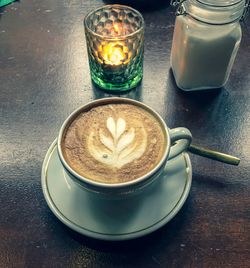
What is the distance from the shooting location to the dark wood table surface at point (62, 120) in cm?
49

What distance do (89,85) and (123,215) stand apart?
301 millimetres

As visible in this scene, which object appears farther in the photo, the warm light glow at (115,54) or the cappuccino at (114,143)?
the warm light glow at (115,54)

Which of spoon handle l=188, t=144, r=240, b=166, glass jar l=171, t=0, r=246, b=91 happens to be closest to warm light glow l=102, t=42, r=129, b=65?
glass jar l=171, t=0, r=246, b=91

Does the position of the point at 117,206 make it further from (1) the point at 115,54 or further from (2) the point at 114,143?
(1) the point at 115,54

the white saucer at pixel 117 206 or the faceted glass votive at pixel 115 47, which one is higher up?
the faceted glass votive at pixel 115 47

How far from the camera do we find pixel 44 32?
828mm

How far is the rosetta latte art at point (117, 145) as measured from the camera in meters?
0.51

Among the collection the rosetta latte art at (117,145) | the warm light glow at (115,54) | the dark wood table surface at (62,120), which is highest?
the warm light glow at (115,54)

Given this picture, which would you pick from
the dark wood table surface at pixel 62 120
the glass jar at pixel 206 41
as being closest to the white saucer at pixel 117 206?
the dark wood table surface at pixel 62 120

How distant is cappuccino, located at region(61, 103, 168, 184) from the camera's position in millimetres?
491

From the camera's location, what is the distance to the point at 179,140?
1.82 feet

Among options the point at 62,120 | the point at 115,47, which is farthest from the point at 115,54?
the point at 62,120

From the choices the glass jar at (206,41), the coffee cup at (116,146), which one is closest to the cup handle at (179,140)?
the coffee cup at (116,146)

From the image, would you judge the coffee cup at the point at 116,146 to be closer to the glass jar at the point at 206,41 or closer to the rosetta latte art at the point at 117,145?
the rosetta latte art at the point at 117,145
